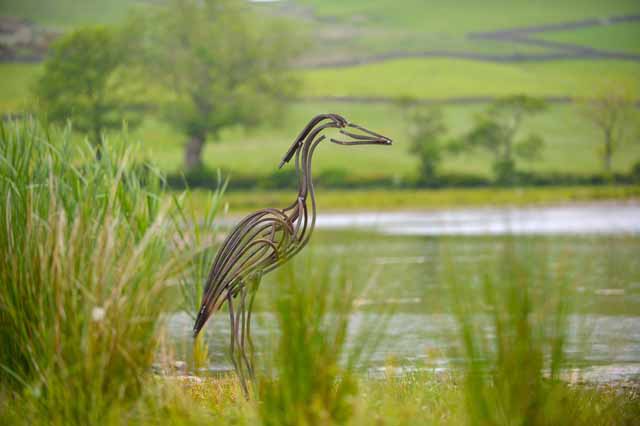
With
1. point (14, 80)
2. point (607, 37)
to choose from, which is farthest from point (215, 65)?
point (607, 37)

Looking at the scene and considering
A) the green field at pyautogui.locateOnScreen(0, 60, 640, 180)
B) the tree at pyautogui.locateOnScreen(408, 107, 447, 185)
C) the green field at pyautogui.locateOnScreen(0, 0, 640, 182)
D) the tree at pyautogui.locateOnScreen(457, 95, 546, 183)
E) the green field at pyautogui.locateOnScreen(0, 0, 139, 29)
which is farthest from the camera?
the green field at pyautogui.locateOnScreen(0, 0, 139, 29)

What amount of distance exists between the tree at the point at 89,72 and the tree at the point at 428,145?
14.7 metres

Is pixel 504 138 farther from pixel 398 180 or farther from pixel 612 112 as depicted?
pixel 612 112

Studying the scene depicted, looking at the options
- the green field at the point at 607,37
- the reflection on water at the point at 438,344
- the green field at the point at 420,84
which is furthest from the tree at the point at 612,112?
the reflection on water at the point at 438,344

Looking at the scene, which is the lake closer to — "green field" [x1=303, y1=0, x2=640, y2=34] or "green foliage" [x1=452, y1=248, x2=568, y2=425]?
"green foliage" [x1=452, y1=248, x2=568, y2=425]

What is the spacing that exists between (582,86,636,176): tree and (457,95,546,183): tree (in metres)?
4.19

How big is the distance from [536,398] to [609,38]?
258 feet

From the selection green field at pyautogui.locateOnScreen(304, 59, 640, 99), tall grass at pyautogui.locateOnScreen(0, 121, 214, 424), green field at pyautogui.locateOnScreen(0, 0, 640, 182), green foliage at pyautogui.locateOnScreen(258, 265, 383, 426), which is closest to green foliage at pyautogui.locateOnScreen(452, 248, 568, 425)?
green foliage at pyautogui.locateOnScreen(258, 265, 383, 426)

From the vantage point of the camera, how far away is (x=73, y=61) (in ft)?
161

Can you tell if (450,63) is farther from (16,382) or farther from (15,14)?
(16,382)

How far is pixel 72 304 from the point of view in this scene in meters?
4.51

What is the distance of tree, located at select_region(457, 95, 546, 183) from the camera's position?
1901 inches

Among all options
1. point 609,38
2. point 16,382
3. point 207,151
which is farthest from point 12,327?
point 609,38

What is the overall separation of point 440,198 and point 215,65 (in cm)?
1977
